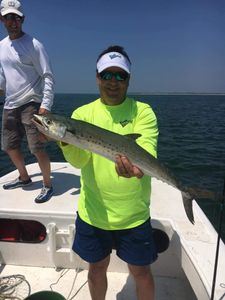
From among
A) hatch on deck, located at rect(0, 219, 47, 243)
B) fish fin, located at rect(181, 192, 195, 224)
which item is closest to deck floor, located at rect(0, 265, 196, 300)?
hatch on deck, located at rect(0, 219, 47, 243)

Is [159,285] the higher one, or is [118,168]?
[118,168]

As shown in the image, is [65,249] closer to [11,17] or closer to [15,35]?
[15,35]

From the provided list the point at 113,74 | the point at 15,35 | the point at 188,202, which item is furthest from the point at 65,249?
the point at 15,35

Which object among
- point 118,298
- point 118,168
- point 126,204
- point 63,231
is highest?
point 118,168

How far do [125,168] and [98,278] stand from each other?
1158 mm

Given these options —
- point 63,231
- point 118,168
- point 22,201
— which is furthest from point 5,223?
point 118,168

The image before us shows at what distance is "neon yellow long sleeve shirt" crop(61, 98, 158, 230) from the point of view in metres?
2.83

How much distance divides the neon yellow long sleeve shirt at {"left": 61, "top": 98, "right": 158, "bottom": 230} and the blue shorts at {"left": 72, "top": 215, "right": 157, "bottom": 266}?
0.23ft

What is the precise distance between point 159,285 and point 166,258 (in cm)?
32

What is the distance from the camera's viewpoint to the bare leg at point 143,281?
296cm

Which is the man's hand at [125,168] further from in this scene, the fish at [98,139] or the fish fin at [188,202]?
the fish fin at [188,202]

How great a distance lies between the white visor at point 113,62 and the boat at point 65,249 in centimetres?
183

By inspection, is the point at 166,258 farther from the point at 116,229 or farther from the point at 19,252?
the point at 19,252

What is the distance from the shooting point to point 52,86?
4727mm
